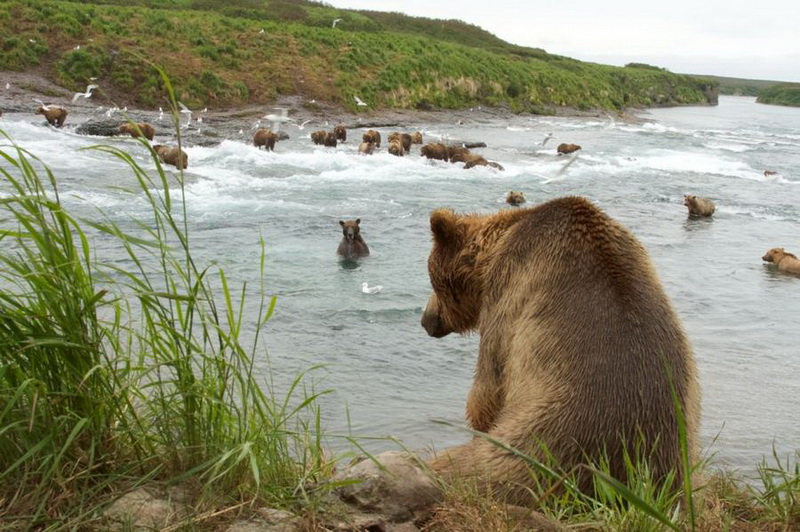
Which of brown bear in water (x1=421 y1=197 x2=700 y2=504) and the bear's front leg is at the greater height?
brown bear in water (x1=421 y1=197 x2=700 y2=504)

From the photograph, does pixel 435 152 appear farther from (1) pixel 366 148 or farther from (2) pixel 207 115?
(2) pixel 207 115

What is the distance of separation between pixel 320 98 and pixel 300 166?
14722mm

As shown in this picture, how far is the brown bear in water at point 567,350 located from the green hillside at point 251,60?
58.6 feet

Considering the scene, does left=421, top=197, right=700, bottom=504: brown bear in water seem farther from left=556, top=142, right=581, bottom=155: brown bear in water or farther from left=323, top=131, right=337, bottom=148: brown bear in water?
left=556, top=142, right=581, bottom=155: brown bear in water

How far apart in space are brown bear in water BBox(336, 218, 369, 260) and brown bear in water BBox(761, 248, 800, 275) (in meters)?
6.43

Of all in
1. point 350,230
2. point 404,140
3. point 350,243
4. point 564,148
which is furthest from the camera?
point 564,148

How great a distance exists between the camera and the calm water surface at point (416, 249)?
267 inches

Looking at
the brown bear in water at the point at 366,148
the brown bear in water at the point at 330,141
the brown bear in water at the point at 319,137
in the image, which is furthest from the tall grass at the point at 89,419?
the brown bear in water at the point at 319,137

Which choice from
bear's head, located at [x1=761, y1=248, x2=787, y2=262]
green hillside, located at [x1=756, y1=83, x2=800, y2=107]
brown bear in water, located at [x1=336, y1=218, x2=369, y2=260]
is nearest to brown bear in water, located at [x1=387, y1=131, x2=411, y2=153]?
brown bear in water, located at [x1=336, y1=218, x2=369, y2=260]

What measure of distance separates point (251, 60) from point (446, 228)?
33.3 meters

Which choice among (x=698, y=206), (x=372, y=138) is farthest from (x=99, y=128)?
(x=698, y=206)

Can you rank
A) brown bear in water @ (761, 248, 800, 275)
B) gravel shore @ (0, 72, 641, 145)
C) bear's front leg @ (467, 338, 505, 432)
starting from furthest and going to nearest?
gravel shore @ (0, 72, 641, 145), brown bear in water @ (761, 248, 800, 275), bear's front leg @ (467, 338, 505, 432)

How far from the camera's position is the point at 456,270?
3861 mm

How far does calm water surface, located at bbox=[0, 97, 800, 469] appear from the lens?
678cm
